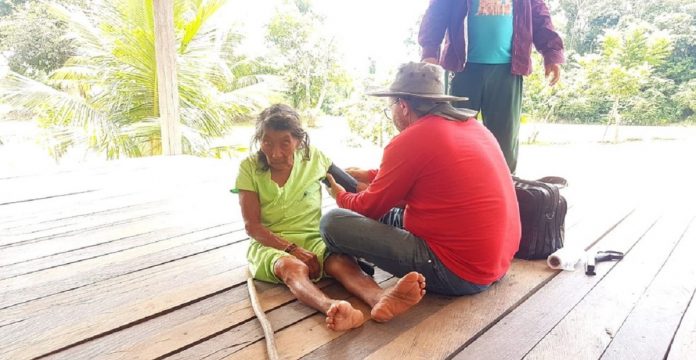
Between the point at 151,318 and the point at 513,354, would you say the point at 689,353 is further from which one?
the point at 151,318

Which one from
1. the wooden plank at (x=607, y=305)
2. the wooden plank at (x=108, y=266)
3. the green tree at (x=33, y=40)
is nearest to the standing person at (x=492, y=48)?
the wooden plank at (x=607, y=305)

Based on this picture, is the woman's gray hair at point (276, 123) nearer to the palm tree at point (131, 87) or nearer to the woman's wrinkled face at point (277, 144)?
the woman's wrinkled face at point (277, 144)

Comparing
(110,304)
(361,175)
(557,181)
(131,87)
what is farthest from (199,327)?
(131,87)

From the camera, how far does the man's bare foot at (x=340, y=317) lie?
1.36 m

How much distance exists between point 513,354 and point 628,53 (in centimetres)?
689

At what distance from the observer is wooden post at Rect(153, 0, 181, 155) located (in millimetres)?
4238

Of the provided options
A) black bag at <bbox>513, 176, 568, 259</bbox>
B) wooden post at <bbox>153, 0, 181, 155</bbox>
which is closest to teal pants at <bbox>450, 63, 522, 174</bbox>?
black bag at <bbox>513, 176, 568, 259</bbox>

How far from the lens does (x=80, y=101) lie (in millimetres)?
5676

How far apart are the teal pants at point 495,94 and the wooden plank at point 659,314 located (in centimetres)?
89

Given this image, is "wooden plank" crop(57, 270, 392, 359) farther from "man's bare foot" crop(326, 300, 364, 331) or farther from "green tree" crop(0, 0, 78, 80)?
"green tree" crop(0, 0, 78, 80)

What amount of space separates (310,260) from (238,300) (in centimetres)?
29

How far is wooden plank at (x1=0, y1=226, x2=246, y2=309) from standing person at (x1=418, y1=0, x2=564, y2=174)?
1367mm

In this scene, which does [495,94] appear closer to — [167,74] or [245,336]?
[245,336]

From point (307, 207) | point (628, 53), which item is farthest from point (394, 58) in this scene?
point (307, 207)
